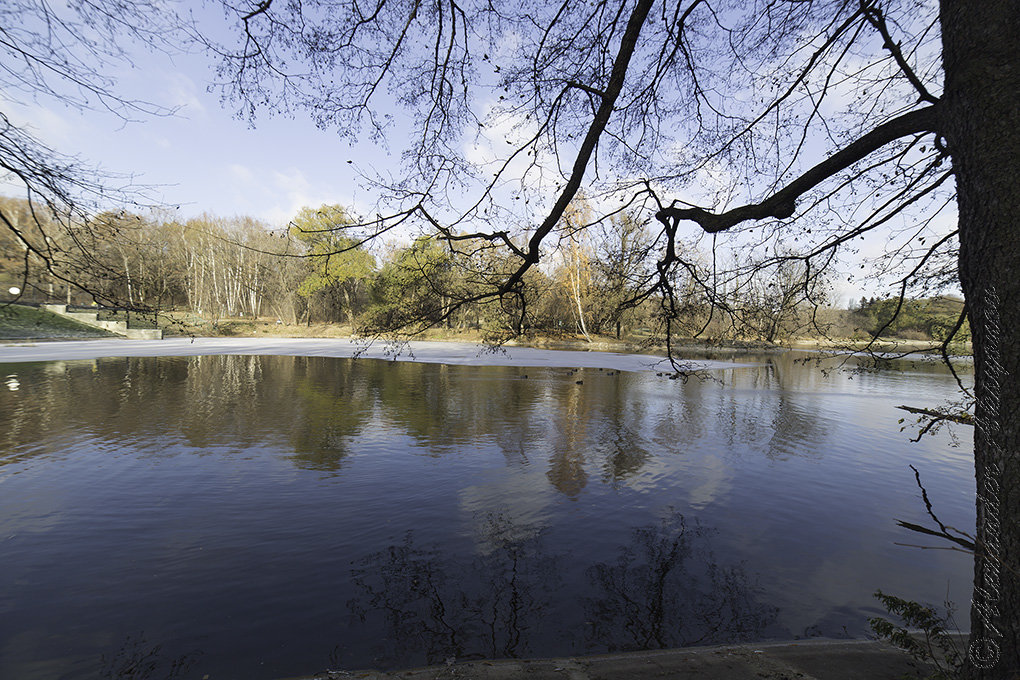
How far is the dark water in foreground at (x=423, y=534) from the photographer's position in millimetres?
4203

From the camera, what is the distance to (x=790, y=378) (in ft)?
82.4

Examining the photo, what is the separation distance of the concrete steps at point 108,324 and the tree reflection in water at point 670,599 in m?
38.9

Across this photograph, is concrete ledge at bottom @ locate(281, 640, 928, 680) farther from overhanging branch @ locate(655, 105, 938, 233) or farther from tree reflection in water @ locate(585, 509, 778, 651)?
overhanging branch @ locate(655, 105, 938, 233)

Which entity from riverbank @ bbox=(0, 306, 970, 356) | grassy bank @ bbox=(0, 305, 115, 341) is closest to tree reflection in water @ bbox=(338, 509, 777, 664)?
riverbank @ bbox=(0, 306, 970, 356)

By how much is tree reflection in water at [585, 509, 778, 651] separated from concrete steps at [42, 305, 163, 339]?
38.9 metres

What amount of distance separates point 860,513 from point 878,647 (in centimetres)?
393

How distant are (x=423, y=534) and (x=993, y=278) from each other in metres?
5.78

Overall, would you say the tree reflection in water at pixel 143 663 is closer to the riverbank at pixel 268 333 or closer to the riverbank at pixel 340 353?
the riverbank at pixel 268 333

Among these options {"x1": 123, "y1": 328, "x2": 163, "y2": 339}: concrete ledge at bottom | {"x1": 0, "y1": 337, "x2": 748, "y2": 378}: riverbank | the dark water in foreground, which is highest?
{"x1": 123, "y1": 328, "x2": 163, "y2": 339}: concrete ledge at bottom

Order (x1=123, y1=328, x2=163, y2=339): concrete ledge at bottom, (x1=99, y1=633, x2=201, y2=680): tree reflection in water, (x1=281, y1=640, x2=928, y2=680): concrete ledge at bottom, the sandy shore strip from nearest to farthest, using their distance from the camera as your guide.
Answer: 1. (x1=281, y1=640, x2=928, y2=680): concrete ledge at bottom
2. (x1=99, y1=633, x2=201, y2=680): tree reflection in water
3. the sandy shore strip
4. (x1=123, y1=328, x2=163, y2=339): concrete ledge at bottom

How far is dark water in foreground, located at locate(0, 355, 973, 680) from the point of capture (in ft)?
13.8

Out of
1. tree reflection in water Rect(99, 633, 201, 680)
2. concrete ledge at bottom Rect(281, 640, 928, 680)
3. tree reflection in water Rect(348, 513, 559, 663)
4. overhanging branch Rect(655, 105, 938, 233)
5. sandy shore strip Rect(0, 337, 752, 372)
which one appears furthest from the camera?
sandy shore strip Rect(0, 337, 752, 372)

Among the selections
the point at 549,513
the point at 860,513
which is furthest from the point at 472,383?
the point at 860,513

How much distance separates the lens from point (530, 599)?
4820 mm
